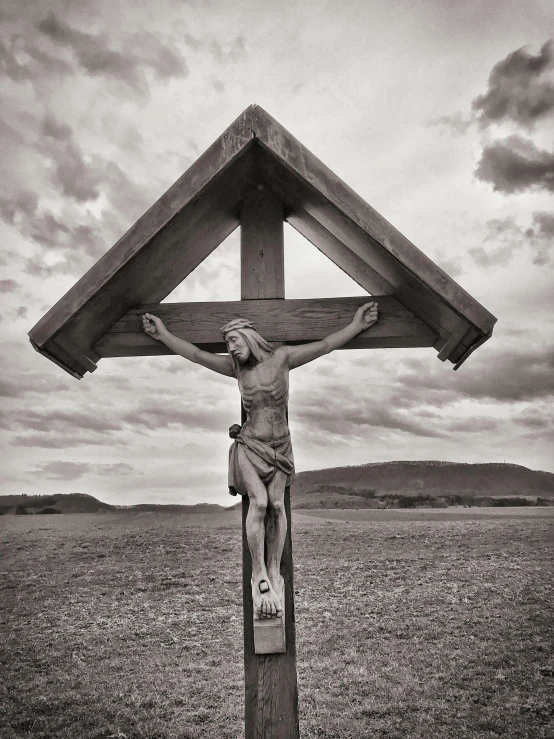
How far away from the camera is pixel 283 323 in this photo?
358cm

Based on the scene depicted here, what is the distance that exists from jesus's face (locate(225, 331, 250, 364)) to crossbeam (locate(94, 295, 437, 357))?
11.5 inches

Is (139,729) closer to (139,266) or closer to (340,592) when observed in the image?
(340,592)

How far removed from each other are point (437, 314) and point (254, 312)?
1041mm

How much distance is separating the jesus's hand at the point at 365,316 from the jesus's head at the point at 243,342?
53 centimetres

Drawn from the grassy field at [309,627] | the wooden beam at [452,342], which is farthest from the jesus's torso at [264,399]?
the grassy field at [309,627]

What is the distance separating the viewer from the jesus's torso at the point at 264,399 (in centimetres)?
325

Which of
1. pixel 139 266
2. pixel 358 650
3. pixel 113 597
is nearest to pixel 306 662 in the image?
pixel 358 650

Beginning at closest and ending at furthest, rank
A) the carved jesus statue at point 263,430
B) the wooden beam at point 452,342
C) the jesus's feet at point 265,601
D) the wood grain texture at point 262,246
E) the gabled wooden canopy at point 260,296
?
1. the jesus's feet at point 265,601
2. the carved jesus statue at point 263,430
3. the gabled wooden canopy at point 260,296
4. the wooden beam at point 452,342
5. the wood grain texture at point 262,246

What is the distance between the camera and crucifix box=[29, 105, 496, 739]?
3127 millimetres

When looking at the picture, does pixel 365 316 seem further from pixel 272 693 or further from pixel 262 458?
pixel 272 693

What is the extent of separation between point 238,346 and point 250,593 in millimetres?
1309

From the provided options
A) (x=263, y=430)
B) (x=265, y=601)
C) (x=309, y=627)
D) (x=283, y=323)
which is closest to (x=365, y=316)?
(x=283, y=323)

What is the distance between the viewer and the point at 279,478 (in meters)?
3.18

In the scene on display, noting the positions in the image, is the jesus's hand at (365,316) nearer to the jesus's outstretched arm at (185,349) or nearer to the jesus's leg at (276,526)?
the jesus's outstretched arm at (185,349)
